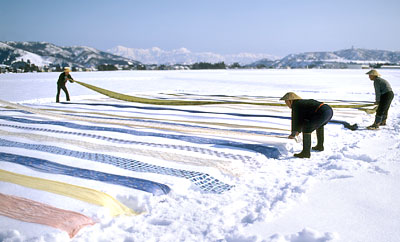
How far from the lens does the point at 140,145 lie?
12.3ft

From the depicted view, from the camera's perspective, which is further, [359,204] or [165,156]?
[165,156]

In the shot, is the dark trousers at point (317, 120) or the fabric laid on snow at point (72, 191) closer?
the fabric laid on snow at point (72, 191)

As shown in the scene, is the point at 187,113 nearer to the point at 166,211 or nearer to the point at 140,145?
the point at 140,145

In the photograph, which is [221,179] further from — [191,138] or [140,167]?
[191,138]

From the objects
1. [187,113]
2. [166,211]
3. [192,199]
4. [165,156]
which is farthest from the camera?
[187,113]

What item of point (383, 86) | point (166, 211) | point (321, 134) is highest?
→ point (383, 86)

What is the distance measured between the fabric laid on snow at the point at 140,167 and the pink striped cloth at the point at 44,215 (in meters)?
0.91

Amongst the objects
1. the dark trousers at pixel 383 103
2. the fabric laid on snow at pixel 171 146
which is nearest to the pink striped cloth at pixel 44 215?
the fabric laid on snow at pixel 171 146

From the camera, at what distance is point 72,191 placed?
2379 mm

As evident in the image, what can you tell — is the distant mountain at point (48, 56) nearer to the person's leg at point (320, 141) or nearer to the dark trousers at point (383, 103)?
the dark trousers at point (383, 103)

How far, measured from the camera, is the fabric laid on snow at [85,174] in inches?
98.8

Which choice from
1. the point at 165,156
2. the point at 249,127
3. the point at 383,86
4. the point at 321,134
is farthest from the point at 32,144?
the point at 383,86

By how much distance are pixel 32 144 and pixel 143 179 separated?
1.85 meters

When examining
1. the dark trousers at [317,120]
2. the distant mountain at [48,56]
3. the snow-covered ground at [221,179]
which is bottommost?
the snow-covered ground at [221,179]
